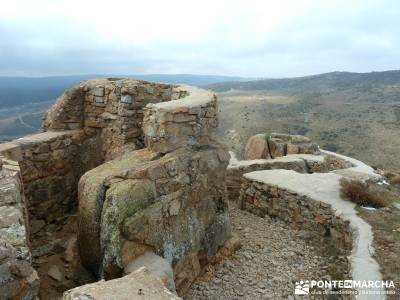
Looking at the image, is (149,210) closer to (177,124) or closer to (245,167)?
(177,124)

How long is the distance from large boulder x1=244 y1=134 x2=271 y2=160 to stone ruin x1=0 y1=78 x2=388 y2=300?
4.55 m

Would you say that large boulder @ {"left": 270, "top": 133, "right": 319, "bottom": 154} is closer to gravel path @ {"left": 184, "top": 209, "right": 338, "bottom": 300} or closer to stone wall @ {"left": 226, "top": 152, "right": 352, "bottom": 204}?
stone wall @ {"left": 226, "top": 152, "right": 352, "bottom": 204}

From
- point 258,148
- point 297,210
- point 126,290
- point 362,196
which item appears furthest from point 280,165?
point 126,290

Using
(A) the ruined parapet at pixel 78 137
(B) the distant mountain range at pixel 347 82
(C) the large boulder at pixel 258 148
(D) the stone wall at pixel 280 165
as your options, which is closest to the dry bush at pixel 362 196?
Result: (D) the stone wall at pixel 280 165

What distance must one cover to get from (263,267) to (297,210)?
243cm

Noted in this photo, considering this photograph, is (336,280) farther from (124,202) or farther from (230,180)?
(230,180)

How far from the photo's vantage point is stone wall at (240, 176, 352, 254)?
8.16 m

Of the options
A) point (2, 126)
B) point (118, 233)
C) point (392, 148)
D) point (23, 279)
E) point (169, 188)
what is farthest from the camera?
point (2, 126)

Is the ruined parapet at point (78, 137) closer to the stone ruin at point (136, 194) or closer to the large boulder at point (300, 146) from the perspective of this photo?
the stone ruin at point (136, 194)

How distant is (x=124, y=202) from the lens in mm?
5438

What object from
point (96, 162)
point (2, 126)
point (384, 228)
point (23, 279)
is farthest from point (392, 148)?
point (2, 126)

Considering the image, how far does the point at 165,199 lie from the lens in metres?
5.98

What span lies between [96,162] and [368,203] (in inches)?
240

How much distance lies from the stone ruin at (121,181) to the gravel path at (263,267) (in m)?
0.35
